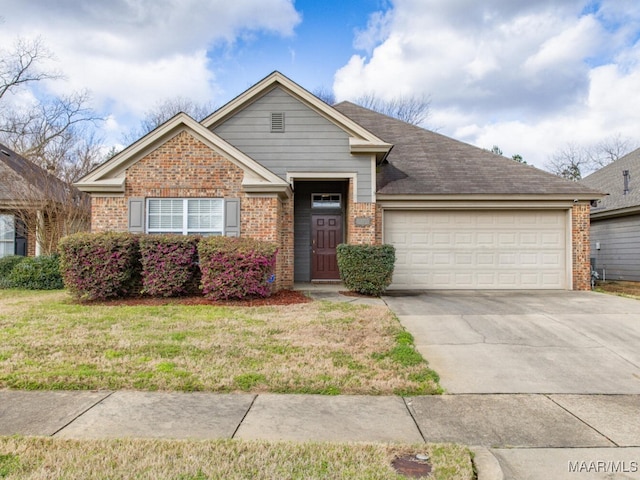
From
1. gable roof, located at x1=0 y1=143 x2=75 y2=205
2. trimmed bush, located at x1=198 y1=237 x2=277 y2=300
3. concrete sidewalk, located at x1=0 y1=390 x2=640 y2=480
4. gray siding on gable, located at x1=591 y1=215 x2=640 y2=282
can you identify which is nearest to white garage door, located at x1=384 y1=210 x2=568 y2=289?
gray siding on gable, located at x1=591 y1=215 x2=640 y2=282

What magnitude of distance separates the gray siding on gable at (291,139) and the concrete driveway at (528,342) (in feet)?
14.8

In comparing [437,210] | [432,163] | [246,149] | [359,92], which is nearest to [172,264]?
[246,149]

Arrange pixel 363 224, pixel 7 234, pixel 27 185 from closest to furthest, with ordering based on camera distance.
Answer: pixel 363 224, pixel 7 234, pixel 27 185

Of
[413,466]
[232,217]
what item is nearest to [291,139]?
[232,217]

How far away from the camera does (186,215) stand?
34.0 ft

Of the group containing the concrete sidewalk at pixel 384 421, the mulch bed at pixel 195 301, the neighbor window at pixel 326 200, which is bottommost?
the concrete sidewalk at pixel 384 421

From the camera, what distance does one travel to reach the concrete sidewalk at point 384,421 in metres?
3.01

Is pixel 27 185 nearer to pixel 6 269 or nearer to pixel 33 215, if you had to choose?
pixel 33 215

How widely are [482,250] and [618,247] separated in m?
6.68

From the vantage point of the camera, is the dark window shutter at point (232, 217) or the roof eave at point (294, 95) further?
the roof eave at point (294, 95)

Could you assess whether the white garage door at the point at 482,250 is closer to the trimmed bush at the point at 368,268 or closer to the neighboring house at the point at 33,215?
the trimmed bush at the point at 368,268

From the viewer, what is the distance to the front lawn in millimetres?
4289

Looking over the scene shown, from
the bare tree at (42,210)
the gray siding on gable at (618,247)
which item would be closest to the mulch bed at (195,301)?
the bare tree at (42,210)

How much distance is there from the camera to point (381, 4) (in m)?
13.6
